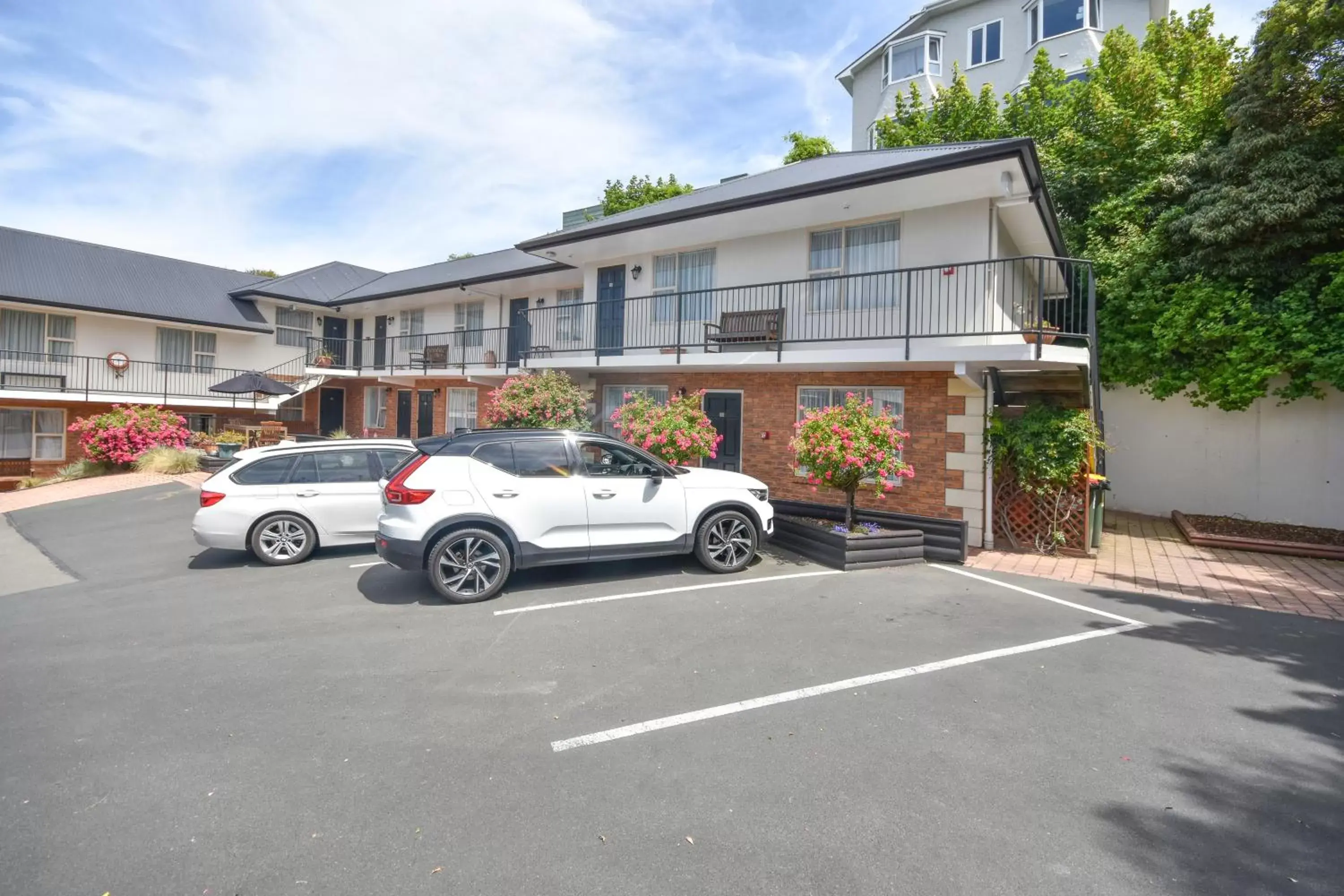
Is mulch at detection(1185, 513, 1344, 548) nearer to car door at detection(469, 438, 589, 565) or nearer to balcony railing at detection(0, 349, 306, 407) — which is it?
car door at detection(469, 438, 589, 565)

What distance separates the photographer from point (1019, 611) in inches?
258

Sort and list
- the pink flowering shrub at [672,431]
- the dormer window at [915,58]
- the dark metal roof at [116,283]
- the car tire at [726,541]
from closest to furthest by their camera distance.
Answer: the car tire at [726,541]
the pink flowering shrub at [672,431]
the dark metal roof at [116,283]
the dormer window at [915,58]

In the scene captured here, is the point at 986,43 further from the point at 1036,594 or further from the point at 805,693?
the point at 805,693

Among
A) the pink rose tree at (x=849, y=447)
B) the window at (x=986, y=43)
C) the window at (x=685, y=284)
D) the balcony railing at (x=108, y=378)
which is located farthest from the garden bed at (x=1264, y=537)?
the balcony railing at (x=108, y=378)

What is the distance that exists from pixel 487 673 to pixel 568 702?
2.71 ft

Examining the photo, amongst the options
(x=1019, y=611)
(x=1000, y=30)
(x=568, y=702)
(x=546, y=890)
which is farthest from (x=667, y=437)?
(x=1000, y=30)

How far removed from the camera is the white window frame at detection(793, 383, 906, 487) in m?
10.4

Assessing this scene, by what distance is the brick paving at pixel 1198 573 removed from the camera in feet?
24.1

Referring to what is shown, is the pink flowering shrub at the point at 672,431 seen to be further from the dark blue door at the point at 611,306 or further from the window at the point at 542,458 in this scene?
the dark blue door at the point at 611,306

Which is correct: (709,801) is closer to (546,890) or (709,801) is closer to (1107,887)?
(546,890)

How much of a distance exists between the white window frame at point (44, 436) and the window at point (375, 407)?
8.35 metres

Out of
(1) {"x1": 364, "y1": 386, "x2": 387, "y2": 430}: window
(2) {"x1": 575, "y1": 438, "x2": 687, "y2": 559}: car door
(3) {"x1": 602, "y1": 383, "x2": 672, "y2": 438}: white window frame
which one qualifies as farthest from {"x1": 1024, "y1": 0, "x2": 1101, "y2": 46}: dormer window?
(1) {"x1": 364, "y1": 386, "x2": 387, "y2": 430}: window

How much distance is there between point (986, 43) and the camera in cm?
2575

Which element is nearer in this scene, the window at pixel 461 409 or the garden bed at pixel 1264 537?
the garden bed at pixel 1264 537
